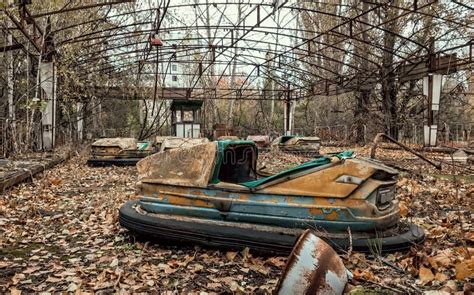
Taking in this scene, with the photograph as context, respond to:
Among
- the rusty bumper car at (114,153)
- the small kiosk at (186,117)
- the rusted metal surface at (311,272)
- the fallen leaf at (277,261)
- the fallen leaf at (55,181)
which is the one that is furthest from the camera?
the small kiosk at (186,117)

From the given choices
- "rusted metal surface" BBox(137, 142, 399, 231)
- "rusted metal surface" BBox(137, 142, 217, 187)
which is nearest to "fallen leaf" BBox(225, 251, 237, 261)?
"rusted metal surface" BBox(137, 142, 399, 231)

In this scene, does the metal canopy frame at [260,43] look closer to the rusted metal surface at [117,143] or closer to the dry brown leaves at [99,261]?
the rusted metal surface at [117,143]

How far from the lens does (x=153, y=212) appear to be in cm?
299

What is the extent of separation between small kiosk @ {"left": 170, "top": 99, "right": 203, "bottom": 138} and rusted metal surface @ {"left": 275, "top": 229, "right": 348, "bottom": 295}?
12.3m

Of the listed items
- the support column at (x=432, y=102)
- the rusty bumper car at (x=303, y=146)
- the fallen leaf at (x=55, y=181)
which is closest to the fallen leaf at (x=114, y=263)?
the fallen leaf at (x=55, y=181)

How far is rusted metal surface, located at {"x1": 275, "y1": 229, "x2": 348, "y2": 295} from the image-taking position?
63.7 inches

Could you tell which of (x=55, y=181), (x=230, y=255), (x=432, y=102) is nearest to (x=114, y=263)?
(x=230, y=255)

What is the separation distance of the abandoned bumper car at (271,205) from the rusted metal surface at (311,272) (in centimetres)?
65

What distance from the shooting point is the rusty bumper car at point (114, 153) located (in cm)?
797

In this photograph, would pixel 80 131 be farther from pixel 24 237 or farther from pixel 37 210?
pixel 24 237

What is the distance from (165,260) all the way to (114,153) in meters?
5.92

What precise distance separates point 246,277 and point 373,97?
12.3 m

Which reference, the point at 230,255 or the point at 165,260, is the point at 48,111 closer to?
the point at 165,260

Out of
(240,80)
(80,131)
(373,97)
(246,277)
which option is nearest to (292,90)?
(373,97)
